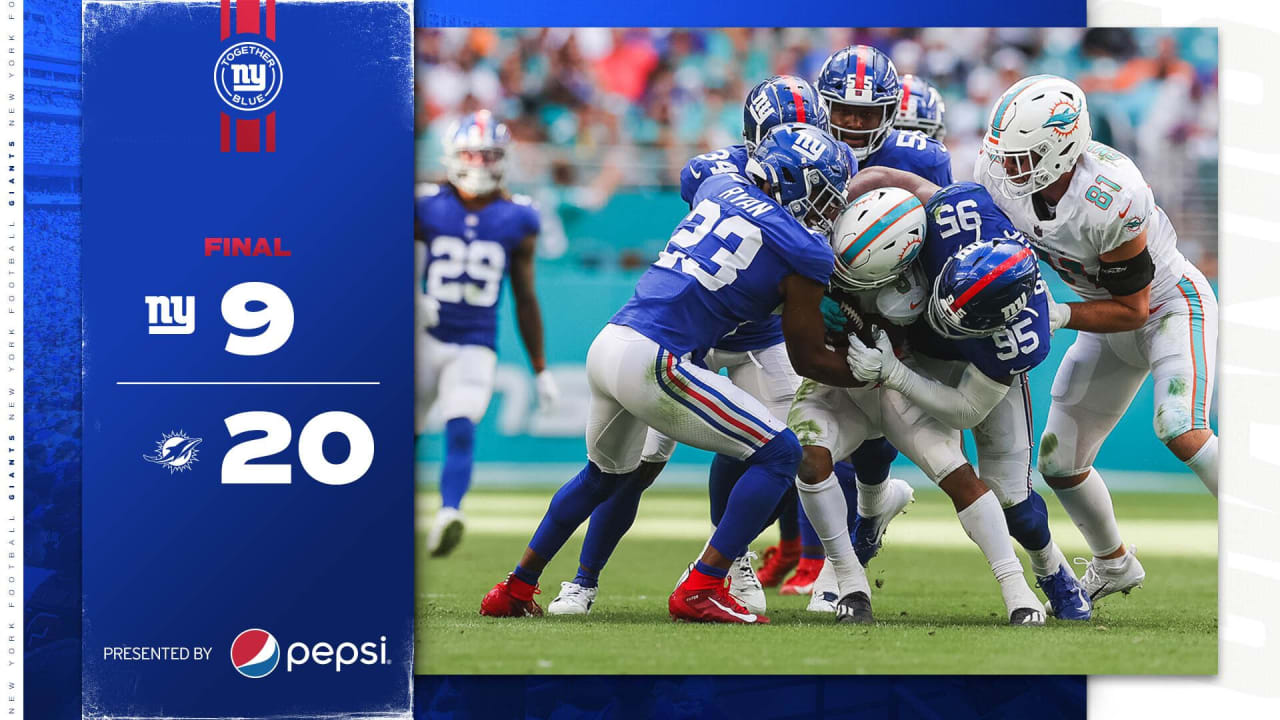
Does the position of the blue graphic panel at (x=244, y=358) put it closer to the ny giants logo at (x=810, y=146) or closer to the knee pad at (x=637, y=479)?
the knee pad at (x=637, y=479)

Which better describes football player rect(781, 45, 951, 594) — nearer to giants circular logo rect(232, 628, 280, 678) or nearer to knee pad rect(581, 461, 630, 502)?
knee pad rect(581, 461, 630, 502)

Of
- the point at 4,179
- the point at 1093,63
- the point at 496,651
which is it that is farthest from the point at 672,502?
the point at 4,179

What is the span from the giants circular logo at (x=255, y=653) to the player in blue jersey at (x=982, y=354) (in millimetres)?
1873

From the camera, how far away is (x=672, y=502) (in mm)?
5922

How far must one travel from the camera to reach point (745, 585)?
4297 millimetres

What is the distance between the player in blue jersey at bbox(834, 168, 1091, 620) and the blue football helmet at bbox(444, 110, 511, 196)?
4.46ft

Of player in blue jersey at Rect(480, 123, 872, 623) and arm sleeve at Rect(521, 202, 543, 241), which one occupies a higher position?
arm sleeve at Rect(521, 202, 543, 241)

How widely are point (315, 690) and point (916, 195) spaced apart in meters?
2.22

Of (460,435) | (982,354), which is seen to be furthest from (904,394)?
(460,435)

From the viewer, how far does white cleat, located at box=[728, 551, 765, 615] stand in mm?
4277

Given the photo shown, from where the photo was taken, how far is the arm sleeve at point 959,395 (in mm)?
3961

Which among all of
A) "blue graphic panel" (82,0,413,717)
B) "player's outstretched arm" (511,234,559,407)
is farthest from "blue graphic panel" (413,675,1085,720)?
"player's outstretched arm" (511,234,559,407)

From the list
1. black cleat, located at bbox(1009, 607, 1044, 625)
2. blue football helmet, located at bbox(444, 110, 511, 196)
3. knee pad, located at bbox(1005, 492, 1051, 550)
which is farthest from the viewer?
blue football helmet, located at bbox(444, 110, 511, 196)

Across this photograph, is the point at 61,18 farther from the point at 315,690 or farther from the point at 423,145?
the point at 315,690
